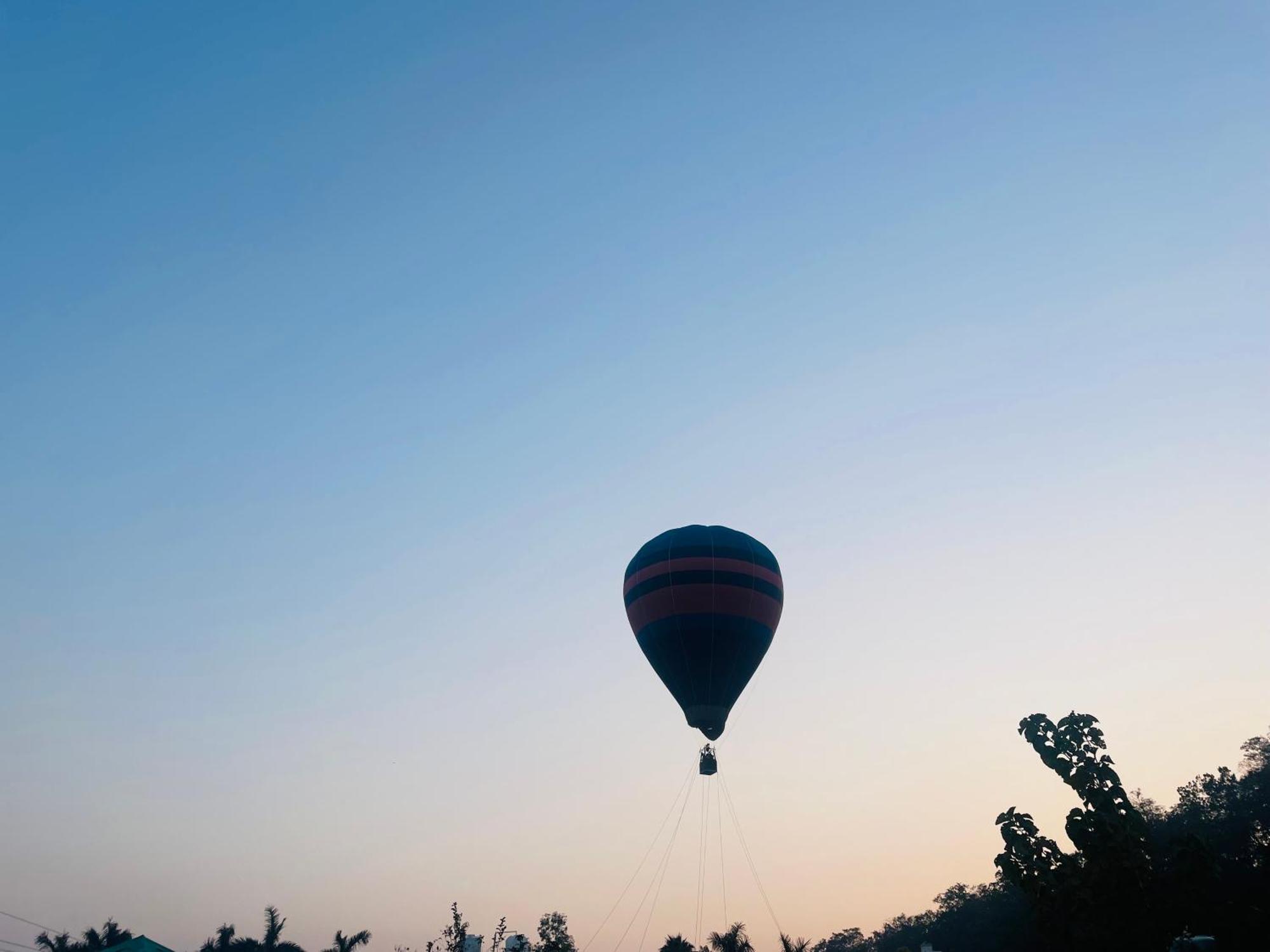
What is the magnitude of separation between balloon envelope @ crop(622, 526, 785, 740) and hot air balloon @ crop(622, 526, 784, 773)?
0.03 meters

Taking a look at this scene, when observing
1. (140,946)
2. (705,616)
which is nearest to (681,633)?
(705,616)

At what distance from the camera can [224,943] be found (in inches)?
3157

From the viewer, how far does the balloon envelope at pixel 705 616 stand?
43.9m

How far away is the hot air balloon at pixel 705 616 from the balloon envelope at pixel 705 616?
30 millimetres

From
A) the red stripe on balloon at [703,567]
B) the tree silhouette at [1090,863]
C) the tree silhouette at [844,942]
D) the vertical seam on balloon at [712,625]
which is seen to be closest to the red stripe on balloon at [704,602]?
the vertical seam on balloon at [712,625]

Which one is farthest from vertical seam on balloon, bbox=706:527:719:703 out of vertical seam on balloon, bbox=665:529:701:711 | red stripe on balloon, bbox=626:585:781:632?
vertical seam on balloon, bbox=665:529:701:711

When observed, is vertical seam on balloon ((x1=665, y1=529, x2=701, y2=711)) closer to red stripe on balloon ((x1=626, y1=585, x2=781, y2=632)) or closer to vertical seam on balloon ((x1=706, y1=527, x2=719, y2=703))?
red stripe on balloon ((x1=626, y1=585, x2=781, y2=632))

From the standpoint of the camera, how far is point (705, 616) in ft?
144

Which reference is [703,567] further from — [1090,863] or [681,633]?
[1090,863]

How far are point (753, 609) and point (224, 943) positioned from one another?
62.9m

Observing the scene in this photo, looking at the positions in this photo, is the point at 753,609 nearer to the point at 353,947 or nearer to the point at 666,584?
the point at 666,584

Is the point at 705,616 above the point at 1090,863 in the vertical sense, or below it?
above

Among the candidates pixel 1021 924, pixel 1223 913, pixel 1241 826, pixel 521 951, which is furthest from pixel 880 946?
pixel 1223 913

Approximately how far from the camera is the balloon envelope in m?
43.9
